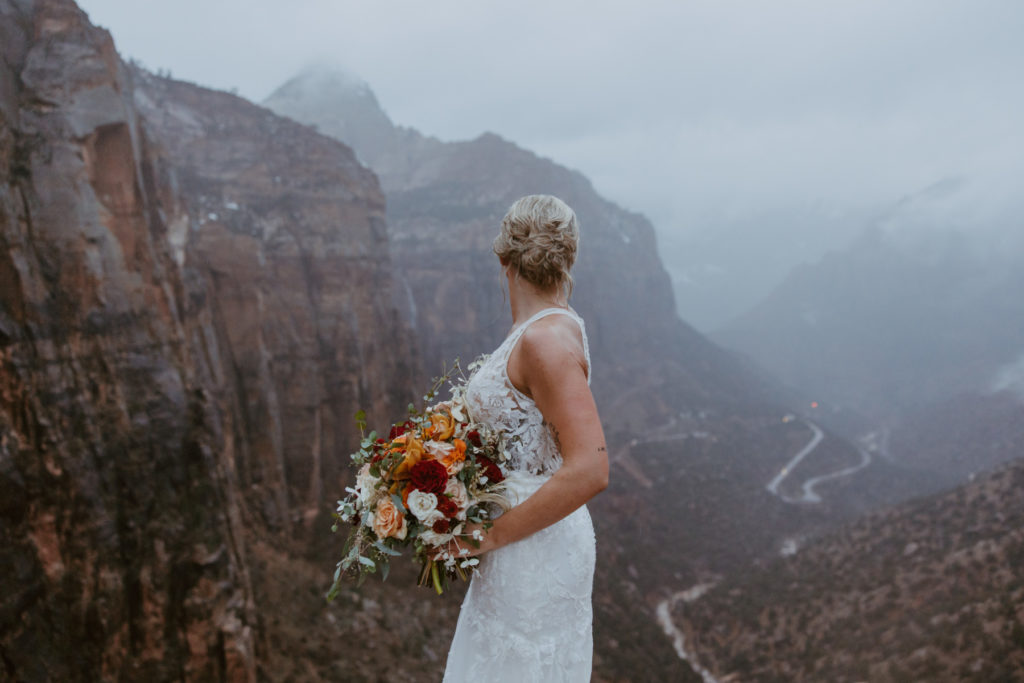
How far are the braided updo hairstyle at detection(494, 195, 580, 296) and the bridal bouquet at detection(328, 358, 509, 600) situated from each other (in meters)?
0.64

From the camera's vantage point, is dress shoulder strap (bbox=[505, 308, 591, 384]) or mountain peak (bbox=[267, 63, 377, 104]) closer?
dress shoulder strap (bbox=[505, 308, 591, 384])

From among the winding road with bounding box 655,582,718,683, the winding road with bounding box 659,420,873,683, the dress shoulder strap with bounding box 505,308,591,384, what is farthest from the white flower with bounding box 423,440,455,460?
the winding road with bounding box 655,582,718,683

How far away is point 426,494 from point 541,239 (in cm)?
119

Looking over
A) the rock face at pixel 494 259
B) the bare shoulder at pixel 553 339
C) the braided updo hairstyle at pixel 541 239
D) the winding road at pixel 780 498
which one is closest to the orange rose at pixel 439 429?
the bare shoulder at pixel 553 339

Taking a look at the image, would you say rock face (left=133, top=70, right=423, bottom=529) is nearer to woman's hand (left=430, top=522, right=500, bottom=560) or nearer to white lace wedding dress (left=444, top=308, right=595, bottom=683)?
white lace wedding dress (left=444, top=308, right=595, bottom=683)

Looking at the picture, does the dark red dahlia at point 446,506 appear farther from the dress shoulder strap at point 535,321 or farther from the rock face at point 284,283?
the rock face at point 284,283

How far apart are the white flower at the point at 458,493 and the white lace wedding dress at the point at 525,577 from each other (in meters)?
0.26

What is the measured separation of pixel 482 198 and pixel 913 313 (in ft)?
394

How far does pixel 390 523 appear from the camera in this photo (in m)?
2.88

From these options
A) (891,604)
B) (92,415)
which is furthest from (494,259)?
(92,415)

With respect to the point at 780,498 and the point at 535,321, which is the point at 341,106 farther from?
the point at 535,321

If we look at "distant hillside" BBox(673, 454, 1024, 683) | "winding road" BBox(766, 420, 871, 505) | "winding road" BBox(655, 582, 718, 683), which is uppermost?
"distant hillside" BBox(673, 454, 1024, 683)

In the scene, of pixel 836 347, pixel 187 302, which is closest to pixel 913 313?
pixel 836 347

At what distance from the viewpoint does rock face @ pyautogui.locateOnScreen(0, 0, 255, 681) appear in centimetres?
1024
